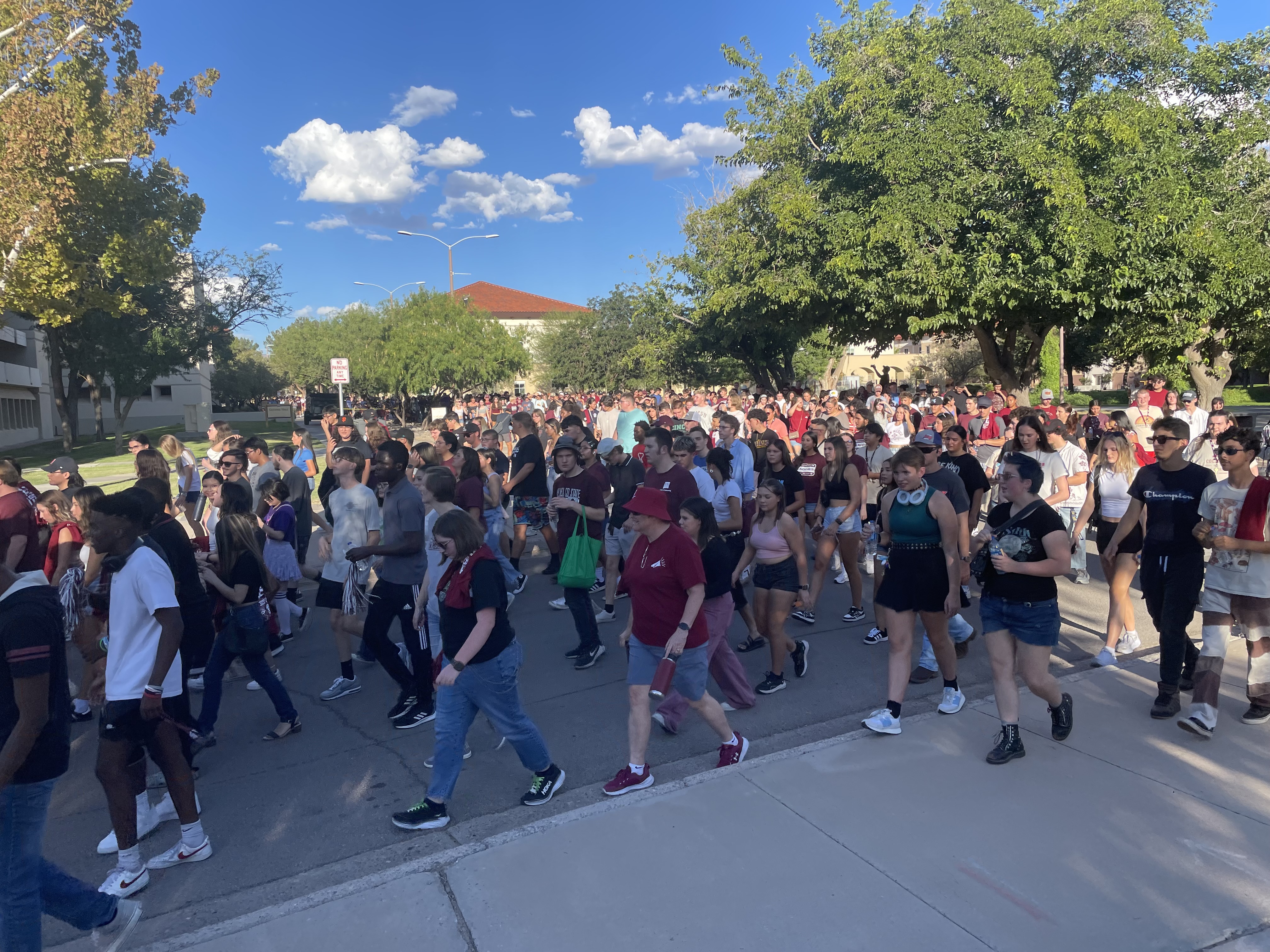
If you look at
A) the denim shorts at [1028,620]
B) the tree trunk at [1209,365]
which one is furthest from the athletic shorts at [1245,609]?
the tree trunk at [1209,365]

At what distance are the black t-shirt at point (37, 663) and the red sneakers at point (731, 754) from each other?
3.07 m

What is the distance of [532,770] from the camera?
14.6 feet

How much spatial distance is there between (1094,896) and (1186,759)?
165 cm

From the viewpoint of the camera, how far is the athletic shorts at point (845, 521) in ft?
24.5

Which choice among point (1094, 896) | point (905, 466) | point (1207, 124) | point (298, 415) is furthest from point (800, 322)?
point (298, 415)

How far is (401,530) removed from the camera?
5.62 m

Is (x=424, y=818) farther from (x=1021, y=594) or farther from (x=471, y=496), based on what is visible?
(x=1021, y=594)

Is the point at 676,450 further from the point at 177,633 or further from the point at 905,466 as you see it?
the point at 177,633

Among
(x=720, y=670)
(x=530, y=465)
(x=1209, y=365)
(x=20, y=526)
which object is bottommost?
(x=720, y=670)

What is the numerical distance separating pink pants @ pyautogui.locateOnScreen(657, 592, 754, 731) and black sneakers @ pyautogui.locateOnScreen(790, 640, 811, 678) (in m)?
0.67

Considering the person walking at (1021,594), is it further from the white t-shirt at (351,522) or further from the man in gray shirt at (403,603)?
the white t-shirt at (351,522)

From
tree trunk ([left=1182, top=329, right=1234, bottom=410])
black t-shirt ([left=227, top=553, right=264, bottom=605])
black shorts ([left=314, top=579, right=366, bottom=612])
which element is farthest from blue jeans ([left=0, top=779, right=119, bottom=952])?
tree trunk ([left=1182, top=329, right=1234, bottom=410])

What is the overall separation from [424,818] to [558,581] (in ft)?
8.20

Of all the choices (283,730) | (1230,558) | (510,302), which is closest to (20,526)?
(283,730)
